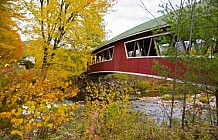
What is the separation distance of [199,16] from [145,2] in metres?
1.29

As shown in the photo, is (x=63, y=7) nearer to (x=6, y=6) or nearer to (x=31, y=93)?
(x=6, y=6)

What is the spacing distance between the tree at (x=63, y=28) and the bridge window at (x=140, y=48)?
2619 millimetres

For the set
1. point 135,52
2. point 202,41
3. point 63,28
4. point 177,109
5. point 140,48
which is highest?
point 63,28

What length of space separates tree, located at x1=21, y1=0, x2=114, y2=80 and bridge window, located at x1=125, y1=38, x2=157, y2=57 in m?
2.62

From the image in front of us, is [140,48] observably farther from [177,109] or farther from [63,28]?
[63,28]

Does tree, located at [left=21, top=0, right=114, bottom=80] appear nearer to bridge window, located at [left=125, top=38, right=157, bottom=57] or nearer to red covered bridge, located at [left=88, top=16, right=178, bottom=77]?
red covered bridge, located at [left=88, top=16, right=178, bottom=77]

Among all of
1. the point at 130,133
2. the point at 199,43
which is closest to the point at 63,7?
the point at 199,43

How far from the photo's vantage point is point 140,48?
43.0 ft

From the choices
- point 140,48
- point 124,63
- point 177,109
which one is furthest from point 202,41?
point 124,63

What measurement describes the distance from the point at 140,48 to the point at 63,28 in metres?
4.30

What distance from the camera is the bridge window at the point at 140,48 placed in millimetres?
12867

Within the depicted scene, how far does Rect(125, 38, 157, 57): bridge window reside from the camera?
42.2ft

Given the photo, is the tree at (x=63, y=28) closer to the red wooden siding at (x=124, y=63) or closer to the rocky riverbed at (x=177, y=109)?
the red wooden siding at (x=124, y=63)

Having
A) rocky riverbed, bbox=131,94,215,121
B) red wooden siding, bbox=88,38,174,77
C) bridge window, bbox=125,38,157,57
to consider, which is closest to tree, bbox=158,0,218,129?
rocky riverbed, bbox=131,94,215,121
